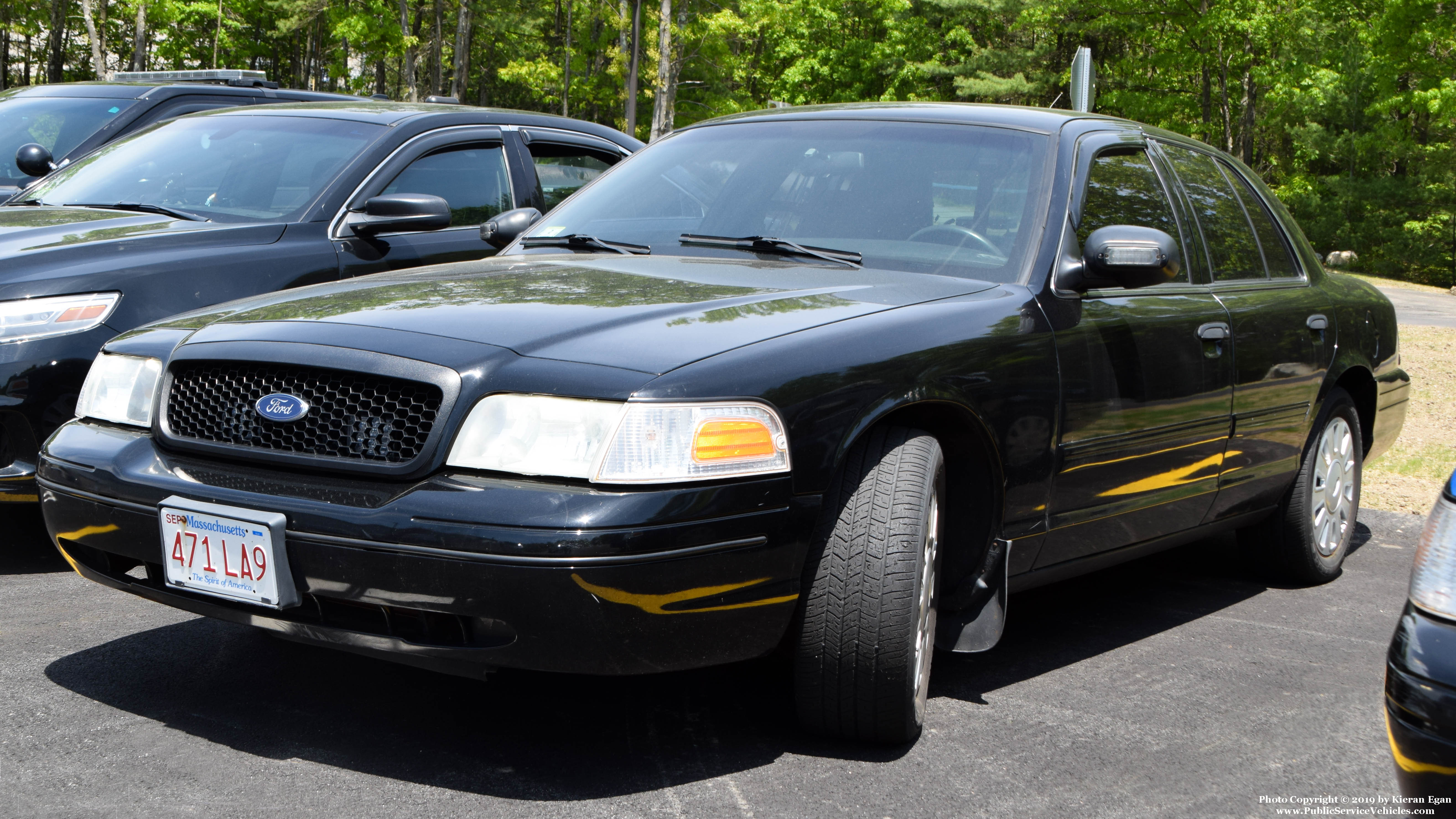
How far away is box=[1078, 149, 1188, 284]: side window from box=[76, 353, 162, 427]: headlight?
2480mm

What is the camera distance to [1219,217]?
4.47 meters

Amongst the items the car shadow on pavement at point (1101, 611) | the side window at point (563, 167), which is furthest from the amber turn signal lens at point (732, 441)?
the side window at point (563, 167)

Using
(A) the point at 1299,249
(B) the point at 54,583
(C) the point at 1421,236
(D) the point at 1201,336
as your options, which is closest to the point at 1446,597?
(D) the point at 1201,336

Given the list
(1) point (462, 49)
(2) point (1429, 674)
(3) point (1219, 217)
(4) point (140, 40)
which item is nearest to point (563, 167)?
(3) point (1219, 217)

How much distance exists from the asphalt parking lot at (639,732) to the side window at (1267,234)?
4.40 feet

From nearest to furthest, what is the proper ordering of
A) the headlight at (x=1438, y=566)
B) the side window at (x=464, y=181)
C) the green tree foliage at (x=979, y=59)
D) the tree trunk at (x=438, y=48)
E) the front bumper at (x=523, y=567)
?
the headlight at (x=1438, y=566) → the front bumper at (x=523, y=567) → the side window at (x=464, y=181) → the green tree foliage at (x=979, y=59) → the tree trunk at (x=438, y=48)

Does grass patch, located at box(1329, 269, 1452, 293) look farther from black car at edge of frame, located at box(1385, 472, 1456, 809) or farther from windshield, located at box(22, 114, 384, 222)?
black car at edge of frame, located at box(1385, 472, 1456, 809)

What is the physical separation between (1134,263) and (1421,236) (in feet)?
105

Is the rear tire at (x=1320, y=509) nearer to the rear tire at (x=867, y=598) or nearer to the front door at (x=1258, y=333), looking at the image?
the front door at (x=1258, y=333)

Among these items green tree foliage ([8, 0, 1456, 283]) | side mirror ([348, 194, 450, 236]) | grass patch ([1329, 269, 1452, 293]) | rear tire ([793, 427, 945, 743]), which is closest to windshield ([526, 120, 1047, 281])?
rear tire ([793, 427, 945, 743])

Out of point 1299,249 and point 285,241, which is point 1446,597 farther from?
point 285,241

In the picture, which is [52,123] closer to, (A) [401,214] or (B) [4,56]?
(A) [401,214]

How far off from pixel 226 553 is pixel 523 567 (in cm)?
70

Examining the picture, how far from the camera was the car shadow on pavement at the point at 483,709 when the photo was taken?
2.83m
